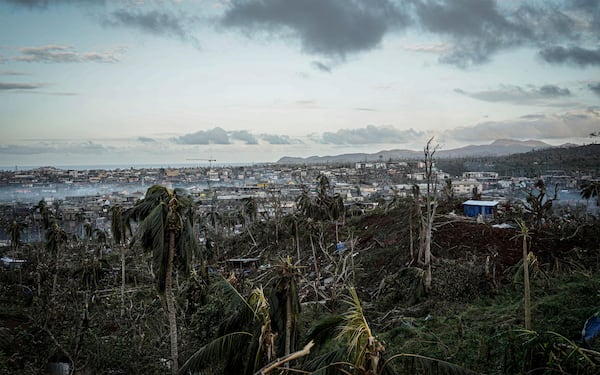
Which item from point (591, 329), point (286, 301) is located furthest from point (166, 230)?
point (591, 329)

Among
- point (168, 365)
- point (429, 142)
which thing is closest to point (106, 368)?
point (168, 365)

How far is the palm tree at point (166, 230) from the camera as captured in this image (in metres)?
8.81

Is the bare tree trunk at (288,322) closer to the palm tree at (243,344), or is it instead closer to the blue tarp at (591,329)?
the palm tree at (243,344)

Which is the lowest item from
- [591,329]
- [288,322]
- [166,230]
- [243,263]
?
[243,263]

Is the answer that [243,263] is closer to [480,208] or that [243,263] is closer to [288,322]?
[480,208]

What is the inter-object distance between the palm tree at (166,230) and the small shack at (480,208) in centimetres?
2036

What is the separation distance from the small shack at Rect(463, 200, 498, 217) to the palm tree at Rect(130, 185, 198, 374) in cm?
2036

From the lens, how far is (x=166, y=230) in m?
9.10

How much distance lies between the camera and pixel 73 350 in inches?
446

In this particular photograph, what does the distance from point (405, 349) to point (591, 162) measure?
115 ft

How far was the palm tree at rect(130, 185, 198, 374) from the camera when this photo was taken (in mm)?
8812

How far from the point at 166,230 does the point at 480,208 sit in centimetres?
2175

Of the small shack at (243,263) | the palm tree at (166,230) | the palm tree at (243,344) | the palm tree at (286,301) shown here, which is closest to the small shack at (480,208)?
the small shack at (243,263)

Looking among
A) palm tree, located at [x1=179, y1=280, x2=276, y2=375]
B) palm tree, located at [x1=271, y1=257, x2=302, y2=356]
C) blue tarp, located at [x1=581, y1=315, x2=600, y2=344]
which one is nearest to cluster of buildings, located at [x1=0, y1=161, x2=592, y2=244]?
blue tarp, located at [x1=581, y1=315, x2=600, y2=344]
